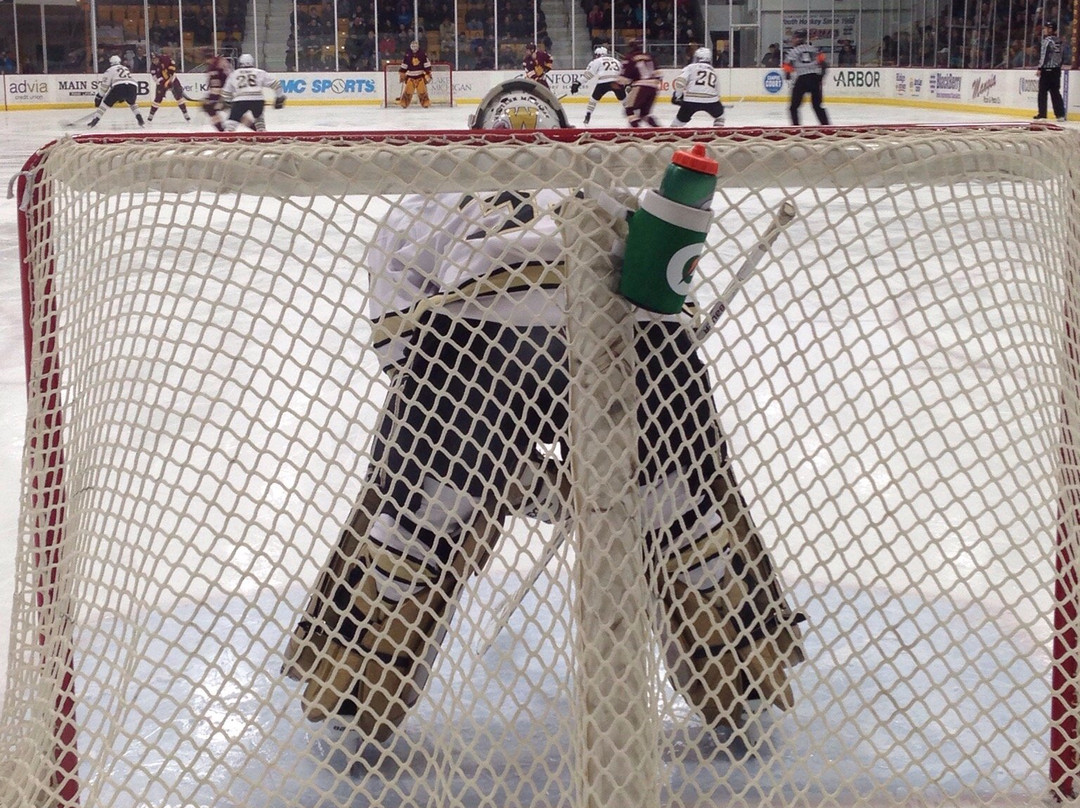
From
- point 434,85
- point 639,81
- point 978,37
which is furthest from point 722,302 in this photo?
point 434,85

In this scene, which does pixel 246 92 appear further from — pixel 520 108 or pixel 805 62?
pixel 520 108

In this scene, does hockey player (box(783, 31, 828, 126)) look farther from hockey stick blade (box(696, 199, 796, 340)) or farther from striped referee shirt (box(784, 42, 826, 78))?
hockey stick blade (box(696, 199, 796, 340))

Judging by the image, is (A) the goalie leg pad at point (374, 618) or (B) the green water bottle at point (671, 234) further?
(A) the goalie leg pad at point (374, 618)

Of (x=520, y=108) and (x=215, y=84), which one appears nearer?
(x=520, y=108)

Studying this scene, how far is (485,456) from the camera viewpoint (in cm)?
137

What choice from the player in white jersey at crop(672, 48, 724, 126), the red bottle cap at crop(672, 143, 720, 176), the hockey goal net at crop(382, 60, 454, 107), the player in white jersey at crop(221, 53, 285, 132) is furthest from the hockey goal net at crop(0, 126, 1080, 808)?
the hockey goal net at crop(382, 60, 454, 107)

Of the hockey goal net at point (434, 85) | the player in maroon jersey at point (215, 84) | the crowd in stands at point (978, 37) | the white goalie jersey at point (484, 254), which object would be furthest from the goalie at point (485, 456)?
the hockey goal net at point (434, 85)

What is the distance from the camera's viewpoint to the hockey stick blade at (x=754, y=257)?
1251 mm

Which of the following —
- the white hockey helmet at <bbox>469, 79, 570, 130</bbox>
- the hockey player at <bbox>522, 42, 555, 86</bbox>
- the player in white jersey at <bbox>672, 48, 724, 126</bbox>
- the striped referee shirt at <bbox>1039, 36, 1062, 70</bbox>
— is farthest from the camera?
the hockey player at <bbox>522, 42, 555, 86</bbox>

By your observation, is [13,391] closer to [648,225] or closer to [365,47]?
[648,225]

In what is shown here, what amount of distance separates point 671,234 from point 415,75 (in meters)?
18.0

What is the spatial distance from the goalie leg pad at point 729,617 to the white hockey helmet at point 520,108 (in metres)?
0.71

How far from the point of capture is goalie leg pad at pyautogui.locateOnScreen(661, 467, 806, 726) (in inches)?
51.9

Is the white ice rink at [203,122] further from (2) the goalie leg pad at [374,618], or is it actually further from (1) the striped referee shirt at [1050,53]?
(2) the goalie leg pad at [374,618]
